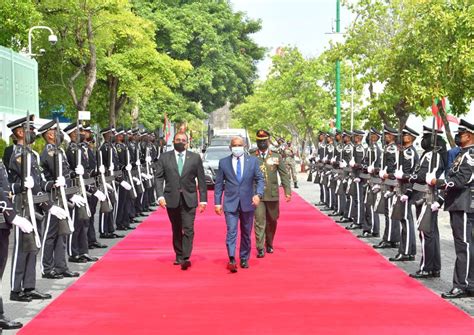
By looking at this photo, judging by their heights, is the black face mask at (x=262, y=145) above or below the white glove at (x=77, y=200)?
above

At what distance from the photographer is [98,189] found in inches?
692

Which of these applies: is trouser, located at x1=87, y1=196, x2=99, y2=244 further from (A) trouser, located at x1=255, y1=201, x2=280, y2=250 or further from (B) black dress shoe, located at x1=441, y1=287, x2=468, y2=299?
(B) black dress shoe, located at x1=441, y1=287, x2=468, y2=299

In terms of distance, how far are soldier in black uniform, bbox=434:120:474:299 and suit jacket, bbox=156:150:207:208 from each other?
4131 mm

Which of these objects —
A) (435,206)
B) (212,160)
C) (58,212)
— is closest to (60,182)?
(58,212)

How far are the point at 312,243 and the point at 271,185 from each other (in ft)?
6.99

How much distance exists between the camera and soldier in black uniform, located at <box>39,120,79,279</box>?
42.7 feet

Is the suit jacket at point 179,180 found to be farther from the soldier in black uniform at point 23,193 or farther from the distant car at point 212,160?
the distant car at point 212,160

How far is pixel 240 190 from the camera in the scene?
47.5ft

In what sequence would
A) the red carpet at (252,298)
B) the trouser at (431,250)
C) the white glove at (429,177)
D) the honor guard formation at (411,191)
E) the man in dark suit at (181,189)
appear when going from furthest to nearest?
the man in dark suit at (181,189), the trouser at (431,250), the white glove at (429,177), the honor guard formation at (411,191), the red carpet at (252,298)

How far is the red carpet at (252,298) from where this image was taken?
986 centimetres

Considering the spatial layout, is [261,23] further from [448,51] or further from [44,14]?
[448,51]

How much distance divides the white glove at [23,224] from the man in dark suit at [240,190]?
450cm

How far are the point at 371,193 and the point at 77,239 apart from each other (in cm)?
615

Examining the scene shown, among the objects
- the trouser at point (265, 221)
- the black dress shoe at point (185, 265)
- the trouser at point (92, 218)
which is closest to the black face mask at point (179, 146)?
the black dress shoe at point (185, 265)
